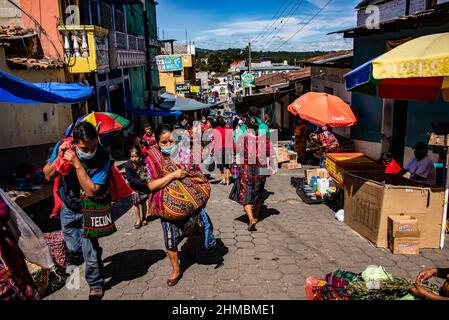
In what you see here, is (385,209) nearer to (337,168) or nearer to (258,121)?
(337,168)

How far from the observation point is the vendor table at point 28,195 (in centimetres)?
538

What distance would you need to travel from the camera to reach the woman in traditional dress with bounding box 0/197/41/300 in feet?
8.22

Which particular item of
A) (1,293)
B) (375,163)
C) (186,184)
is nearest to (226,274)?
(186,184)

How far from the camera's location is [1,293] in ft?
8.09

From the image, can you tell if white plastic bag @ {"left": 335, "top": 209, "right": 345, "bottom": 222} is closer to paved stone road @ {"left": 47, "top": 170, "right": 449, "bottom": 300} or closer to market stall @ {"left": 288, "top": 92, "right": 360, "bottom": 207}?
paved stone road @ {"left": 47, "top": 170, "right": 449, "bottom": 300}

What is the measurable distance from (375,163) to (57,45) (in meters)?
8.54

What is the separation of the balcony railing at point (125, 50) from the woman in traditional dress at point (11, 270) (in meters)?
10.5

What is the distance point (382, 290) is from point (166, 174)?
2.32 m

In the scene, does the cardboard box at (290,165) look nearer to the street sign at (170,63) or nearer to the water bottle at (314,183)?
the water bottle at (314,183)

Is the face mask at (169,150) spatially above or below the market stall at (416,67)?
below

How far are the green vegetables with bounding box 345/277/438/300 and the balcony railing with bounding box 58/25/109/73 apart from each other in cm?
913
